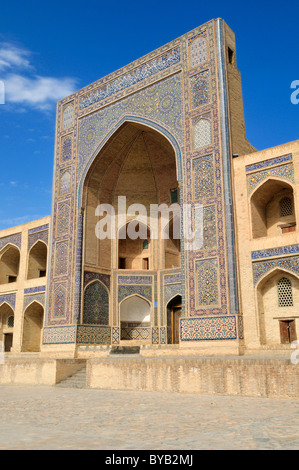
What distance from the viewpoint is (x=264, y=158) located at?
10.5 m

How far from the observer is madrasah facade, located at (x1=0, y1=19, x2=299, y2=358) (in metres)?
10.1

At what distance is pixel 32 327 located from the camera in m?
16.3

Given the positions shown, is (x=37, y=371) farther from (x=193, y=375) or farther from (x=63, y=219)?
(x=63, y=219)

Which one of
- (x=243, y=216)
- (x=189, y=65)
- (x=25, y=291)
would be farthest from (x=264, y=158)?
(x=25, y=291)

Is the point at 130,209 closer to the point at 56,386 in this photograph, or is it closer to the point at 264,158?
the point at 264,158

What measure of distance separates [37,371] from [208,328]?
389 cm

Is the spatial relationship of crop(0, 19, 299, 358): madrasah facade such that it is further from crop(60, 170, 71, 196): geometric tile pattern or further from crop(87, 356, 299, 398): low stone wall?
crop(87, 356, 299, 398): low stone wall

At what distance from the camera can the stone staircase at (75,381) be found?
31.2ft

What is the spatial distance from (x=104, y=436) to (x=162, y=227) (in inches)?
469

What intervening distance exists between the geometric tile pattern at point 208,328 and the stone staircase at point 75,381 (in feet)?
7.69

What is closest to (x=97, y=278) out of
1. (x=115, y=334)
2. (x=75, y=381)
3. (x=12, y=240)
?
(x=115, y=334)

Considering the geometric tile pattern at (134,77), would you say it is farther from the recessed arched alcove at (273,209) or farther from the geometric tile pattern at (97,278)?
the geometric tile pattern at (97,278)

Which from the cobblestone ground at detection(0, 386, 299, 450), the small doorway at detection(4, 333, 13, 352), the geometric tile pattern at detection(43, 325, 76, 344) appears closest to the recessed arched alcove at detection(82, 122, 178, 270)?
the geometric tile pattern at detection(43, 325, 76, 344)

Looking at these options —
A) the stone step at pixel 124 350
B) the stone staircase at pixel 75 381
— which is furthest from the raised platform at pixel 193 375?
the stone step at pixel 124 350
